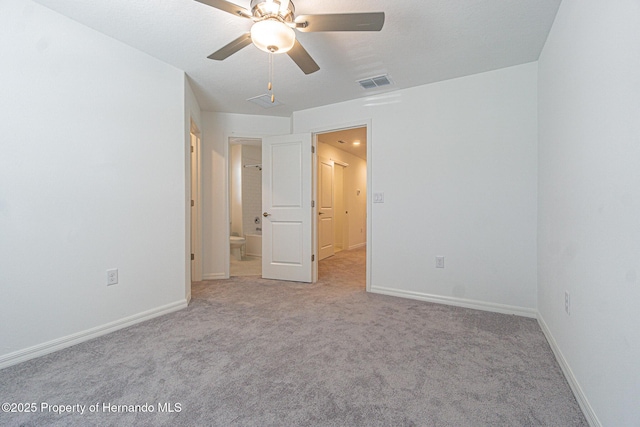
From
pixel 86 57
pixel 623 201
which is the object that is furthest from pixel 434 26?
pixel 86 57

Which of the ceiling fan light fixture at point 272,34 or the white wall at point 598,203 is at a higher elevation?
the ceiling fan light fixture at point 272,34

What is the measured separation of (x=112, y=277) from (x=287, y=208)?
2.08 m

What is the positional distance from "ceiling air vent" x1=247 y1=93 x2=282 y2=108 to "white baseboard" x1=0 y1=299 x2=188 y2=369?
246 centimetres

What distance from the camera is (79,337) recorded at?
1.98 metres

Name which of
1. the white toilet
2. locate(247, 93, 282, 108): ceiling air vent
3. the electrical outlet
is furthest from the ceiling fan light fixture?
the white toilet

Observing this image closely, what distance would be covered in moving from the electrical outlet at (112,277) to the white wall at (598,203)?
3.01 m

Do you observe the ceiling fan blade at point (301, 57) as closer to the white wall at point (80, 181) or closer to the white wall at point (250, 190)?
the white wall at point (80, 181)

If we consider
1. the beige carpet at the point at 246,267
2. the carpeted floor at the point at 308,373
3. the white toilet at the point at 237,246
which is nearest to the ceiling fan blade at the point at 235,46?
the carpeted floor at the point at 308,373

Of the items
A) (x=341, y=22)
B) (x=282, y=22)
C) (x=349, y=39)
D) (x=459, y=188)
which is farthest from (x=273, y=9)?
(x=459, y=188)

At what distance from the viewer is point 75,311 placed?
1982 millimetres

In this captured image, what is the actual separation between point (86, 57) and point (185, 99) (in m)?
0.81

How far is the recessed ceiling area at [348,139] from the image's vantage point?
192 inches

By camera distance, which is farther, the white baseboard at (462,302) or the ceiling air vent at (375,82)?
the ceiling air vent at (375,82)

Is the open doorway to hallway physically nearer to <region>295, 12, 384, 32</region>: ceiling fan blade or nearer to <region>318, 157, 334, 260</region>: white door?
<region>318, 157, 334, 260</region>: white door
